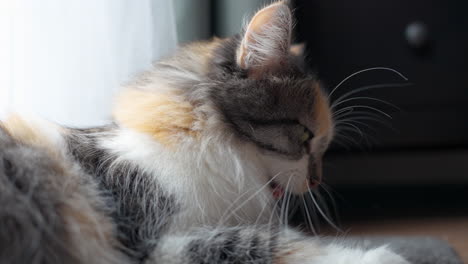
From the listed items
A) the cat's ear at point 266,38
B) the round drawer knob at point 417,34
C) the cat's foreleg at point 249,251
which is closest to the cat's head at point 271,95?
the cat's ear at point 266,38

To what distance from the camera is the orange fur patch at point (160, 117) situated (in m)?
0.87

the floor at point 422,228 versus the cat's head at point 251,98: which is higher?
the cat's head at point 251,98

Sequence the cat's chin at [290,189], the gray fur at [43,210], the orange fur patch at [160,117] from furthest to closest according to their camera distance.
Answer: the cat's chin at [290,189] → the orange fur patch at [160,117] → the gray fur at [43,210]

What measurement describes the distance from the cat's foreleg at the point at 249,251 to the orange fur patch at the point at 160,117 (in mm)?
175

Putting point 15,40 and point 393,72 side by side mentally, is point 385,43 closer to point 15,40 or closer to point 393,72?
point 393,72

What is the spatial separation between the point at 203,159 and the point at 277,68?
0.22 metres

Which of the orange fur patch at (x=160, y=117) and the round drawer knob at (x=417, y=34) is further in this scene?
the round drawer knob at (x=417, y=34)

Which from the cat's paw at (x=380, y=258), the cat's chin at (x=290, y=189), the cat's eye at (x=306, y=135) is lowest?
the cat's paw at (x=380, y=258)

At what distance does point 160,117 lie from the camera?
0.89m

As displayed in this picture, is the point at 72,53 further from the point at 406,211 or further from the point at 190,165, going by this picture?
the point at 406,211

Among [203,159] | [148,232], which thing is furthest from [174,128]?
[148,232]

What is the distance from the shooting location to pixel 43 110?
1.00 m

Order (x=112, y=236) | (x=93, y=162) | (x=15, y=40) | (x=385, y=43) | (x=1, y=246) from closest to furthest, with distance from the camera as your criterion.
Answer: (x=1, y=246) < (x=112, y=236) < (x=93, y=162) < (x=15, y=40) < (x=385, y=43)

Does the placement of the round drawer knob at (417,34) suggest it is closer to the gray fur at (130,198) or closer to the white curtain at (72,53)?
the white curtain at (72,53)
